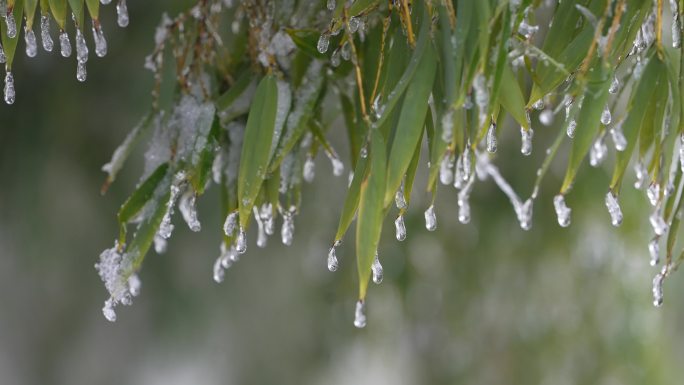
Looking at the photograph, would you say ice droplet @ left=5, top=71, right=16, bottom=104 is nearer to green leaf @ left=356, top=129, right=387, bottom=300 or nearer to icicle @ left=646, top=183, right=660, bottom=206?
green leaf @ left=356, top=129, right=387, bottom=300

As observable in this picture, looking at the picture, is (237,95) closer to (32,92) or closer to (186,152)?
(186,152)

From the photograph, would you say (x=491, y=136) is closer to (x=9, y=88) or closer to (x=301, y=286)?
(x=9, y=88)

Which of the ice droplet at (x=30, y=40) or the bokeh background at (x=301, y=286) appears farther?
the bokeh background at (x=301, y=286)

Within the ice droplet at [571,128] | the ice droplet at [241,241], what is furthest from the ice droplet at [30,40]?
the ice droplet at [571,128]

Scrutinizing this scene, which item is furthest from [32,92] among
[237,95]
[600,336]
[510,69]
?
[510,69]

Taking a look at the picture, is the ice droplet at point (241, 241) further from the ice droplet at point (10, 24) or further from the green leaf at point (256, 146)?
the ice droplet at point (10, 24)
